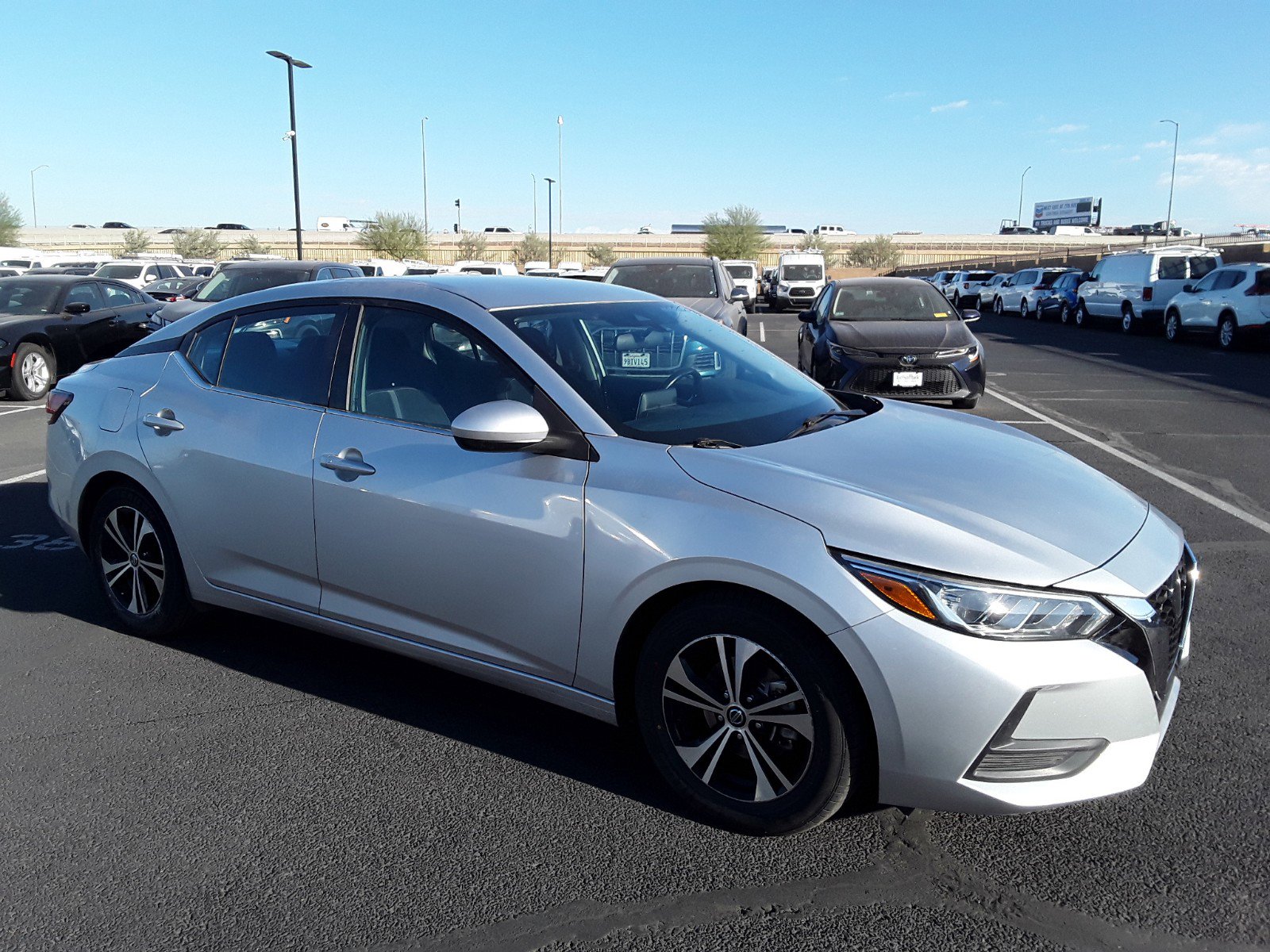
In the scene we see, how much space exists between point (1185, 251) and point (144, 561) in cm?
2701

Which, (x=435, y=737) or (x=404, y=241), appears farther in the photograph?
(x=404, y=241)

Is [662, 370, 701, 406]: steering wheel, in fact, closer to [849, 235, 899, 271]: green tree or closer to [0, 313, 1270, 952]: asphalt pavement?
[0, 313, 1270, 952]: asphalt pavement

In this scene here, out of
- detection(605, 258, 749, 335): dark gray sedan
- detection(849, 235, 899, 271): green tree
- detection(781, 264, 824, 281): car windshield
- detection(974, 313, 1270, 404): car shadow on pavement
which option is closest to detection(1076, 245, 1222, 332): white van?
detection(974, 313, 1270, 404): car shadow on pavement

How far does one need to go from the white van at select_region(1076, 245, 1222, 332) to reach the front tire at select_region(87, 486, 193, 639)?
79.8 feet

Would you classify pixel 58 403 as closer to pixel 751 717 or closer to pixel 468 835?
pixel 468 835

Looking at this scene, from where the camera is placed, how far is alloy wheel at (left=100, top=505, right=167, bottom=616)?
15.4 ft

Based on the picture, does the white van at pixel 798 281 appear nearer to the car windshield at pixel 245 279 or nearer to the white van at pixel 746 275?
the white van at pixel 746 275

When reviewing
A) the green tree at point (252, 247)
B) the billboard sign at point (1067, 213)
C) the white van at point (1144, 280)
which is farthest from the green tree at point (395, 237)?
the billboard sign at point (1067, 213)

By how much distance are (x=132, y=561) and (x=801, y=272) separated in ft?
122

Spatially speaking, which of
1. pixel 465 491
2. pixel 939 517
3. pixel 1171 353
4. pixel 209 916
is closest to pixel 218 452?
pixel 465 491

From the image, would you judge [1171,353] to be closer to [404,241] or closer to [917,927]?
[917,927]

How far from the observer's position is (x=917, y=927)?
2.74m

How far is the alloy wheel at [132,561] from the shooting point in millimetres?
4684

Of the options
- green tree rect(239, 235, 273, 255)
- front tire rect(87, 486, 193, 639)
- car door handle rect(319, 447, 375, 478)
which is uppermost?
green tree rect(239, 235, 273, 255)
